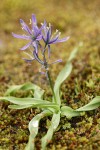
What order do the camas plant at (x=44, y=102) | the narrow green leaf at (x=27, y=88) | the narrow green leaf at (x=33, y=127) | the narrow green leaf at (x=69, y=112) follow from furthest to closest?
1. the narrow green leaf at (x=27, y=88)
2. the narrow green leaf at (x=69, y=112)
3. the camas plant at (x=44, y=102)
4. the narrow green leaf at (x=33, y=127)

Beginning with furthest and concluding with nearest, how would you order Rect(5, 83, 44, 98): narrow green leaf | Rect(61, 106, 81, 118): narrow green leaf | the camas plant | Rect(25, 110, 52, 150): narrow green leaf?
1. Rect(5, 83, 44, 98): narrow green leaf
2. Rect(61, 106, 81, 118): narrow green leaf
3. the camas plant
4. Rect(25, 110, 52, 150): narrow green leaf

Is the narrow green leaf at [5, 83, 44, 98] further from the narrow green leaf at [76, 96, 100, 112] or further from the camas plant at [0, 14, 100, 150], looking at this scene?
the narrow green leaf at [76, 96, 100, 112]

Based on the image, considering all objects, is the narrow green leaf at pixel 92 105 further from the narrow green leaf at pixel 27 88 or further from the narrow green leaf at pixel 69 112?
the narrow green leaf at pixel 27 88

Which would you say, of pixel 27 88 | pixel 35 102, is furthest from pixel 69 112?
pixel 27 88

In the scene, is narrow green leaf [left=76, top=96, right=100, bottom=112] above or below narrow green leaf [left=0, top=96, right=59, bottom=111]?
below

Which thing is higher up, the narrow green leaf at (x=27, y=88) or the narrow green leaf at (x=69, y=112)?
the narrow green leaf at (x=27, y=88)

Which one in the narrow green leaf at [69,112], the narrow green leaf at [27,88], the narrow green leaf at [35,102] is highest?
the narrow green leaf at [27,88]

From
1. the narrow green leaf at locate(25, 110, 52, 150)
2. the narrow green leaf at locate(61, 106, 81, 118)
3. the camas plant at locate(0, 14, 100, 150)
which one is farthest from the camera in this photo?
the narrow green leaf at locate(61, 106, 81, 118)

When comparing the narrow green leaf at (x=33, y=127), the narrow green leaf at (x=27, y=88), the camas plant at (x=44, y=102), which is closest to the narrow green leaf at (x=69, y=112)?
the camas plant at (x=44, y=102)

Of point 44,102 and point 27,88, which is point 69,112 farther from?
point 27,88

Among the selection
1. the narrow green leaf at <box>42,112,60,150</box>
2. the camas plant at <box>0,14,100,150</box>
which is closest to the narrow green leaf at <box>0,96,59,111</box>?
the camas plant at <box>0,14,100,150</box>
